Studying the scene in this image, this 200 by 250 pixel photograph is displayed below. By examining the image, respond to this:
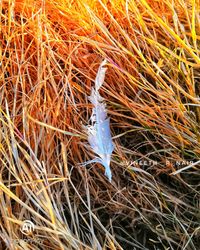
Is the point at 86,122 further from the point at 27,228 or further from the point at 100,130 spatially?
the point at 27,228

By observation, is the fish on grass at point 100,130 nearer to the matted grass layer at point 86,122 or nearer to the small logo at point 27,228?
the matted grass layer at point 86,122

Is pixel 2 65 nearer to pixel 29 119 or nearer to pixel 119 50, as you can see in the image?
Answer: pixel 29 119

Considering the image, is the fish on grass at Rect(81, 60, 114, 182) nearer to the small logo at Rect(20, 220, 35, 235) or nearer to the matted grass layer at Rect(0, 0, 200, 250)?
the matted grass layer at Rect(0, 0, 200, 250)

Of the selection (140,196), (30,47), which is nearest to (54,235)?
(140,196)

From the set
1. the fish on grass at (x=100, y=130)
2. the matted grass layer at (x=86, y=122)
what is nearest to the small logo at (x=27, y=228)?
the matted grass layer at (x=86, y=122)

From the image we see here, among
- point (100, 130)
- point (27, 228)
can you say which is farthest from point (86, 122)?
point (27, 228)

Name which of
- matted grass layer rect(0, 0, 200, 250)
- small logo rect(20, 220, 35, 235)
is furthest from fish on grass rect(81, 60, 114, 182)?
small logo rect(20, 220, 35, 235)
